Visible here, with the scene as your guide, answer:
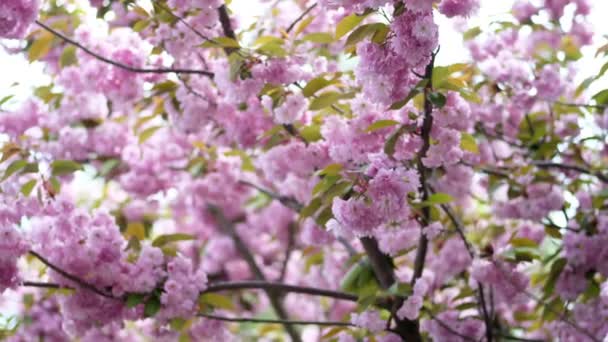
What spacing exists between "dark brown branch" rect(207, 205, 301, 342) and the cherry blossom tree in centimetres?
7

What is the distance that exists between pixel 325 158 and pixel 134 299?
0.83 metres

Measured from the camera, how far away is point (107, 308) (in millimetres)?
2494

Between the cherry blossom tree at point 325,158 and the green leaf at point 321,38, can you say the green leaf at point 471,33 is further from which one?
the green leaf at point 321,38

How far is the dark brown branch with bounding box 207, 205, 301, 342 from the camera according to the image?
3994 mm

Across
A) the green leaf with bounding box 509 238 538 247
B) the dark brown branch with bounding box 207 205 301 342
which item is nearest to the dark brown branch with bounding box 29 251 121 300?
the green leaf with bounding box 509 238 538 247

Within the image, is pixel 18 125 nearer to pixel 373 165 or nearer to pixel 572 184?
pixel 373 165

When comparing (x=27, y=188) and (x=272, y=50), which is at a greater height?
(x=272, y=50)

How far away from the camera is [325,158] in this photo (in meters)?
2.78

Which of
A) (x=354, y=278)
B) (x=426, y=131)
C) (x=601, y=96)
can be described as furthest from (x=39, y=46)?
(x=601, y=96)

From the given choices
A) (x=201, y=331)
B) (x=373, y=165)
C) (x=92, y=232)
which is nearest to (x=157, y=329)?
(x=201, y=331)

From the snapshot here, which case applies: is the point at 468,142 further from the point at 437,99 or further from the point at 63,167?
the point at 63,167

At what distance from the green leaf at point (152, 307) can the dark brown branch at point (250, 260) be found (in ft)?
4.52

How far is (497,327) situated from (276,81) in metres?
1.76

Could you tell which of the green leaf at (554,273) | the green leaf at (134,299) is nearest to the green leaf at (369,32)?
the green leaf at (134,299)
